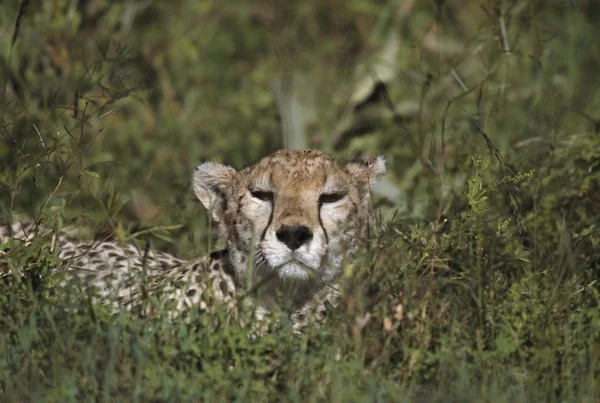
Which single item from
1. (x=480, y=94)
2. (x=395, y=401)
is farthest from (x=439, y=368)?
(x=480, y=94)

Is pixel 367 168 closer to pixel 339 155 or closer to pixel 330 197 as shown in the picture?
pixel 330 197

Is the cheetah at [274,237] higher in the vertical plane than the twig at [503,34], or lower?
lower

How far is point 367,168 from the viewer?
203 inches

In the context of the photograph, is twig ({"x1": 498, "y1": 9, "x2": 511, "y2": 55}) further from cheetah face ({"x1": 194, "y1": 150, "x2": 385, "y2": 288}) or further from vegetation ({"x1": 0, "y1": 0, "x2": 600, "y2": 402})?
cheetah face ({"x1": 194, "y1": 150, "x2": 385, "y2": 288})

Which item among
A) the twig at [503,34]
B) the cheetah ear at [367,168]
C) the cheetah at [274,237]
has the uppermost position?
the twig at [503,34]

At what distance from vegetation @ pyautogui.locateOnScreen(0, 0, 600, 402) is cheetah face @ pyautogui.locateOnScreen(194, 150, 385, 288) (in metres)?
0.16

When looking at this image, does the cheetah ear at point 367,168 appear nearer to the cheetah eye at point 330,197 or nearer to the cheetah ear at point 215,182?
the cheetah eye at point 330,197

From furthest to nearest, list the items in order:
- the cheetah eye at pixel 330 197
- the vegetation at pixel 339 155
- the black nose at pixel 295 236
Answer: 1. the cheetah eye at pixel 330 197
2. the black nose at pixel 295 236
3. the vegetation at pixel 339 155

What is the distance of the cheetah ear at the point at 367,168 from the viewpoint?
5090mm

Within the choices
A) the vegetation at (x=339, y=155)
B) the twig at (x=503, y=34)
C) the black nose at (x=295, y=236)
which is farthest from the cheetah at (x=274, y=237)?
the twig at (x=503, y=34)

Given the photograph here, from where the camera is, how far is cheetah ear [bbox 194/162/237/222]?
16.6 feet

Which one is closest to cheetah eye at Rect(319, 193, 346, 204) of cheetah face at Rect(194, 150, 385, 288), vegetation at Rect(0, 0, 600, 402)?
cheetah face at Rect(194, 150, 385, 288)

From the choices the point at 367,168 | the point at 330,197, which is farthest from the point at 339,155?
the point at 330,197

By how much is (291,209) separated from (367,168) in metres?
0.73
